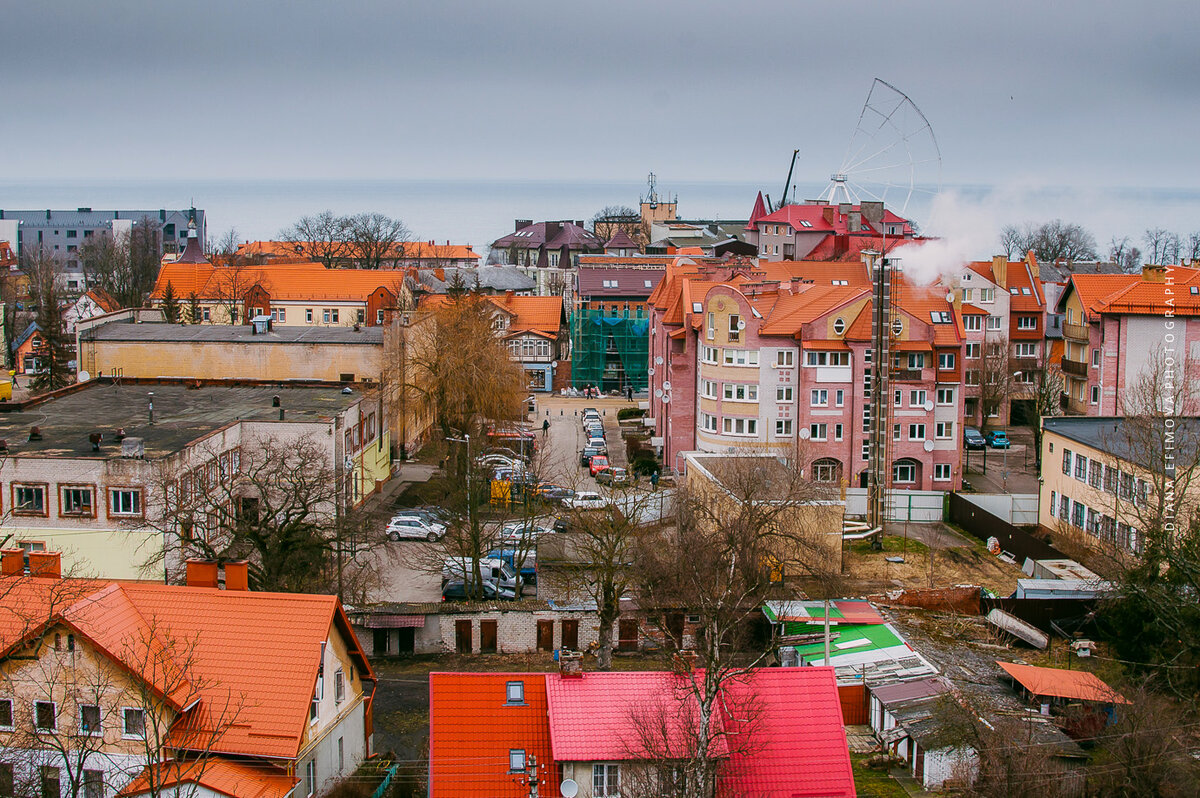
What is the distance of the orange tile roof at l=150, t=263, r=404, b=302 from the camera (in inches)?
3120

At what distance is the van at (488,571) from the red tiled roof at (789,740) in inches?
547

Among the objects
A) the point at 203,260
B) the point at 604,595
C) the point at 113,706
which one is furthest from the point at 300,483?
the point at 203,260

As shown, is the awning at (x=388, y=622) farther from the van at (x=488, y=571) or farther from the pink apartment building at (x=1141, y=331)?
the pink apartment building at (x=1141, y=331)

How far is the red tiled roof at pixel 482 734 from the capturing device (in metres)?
21.5

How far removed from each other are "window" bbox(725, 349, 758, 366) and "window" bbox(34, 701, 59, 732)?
31328mm

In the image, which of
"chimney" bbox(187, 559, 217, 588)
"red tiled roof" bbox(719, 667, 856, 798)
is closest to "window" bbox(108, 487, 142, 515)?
"chimney" bbox(187, 559, 217, 588)

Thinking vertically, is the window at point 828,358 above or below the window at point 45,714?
above

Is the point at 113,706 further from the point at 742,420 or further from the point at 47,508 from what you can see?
the point at 742,420

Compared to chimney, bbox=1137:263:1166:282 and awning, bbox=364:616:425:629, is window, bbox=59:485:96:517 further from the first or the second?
chimney, bbox=1137:263:1166:282

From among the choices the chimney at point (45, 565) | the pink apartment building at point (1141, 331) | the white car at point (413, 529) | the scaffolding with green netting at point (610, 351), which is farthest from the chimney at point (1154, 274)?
the chimney at point (45, 565)

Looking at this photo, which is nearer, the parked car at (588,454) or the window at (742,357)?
the window at (742,357)

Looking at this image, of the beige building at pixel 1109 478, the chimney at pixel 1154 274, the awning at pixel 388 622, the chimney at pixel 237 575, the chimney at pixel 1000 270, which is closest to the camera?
the chimney at pixel 237 575

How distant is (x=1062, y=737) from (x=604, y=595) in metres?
11.5

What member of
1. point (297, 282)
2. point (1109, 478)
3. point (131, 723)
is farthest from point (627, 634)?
point (297, 282)
